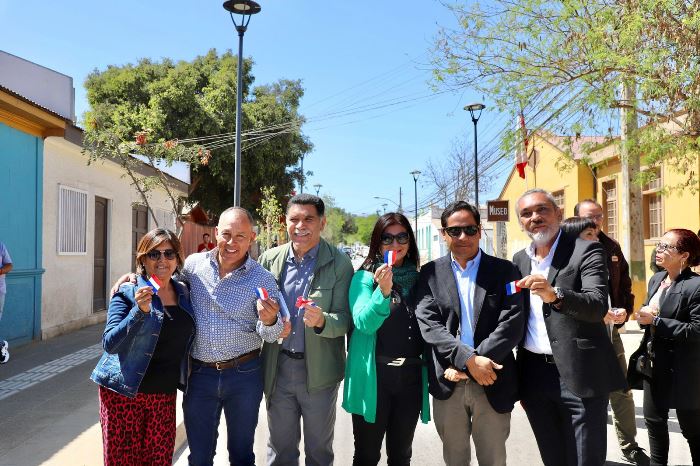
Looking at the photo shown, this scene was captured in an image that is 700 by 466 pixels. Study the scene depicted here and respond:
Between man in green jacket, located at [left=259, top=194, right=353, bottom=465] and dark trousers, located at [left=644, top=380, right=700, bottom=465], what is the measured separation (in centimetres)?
215

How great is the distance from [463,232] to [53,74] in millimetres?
12847

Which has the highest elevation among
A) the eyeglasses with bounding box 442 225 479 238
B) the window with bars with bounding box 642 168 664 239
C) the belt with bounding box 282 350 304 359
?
the window with bars with bounding box 642 168 664 239

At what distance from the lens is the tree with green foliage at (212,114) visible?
22031mm

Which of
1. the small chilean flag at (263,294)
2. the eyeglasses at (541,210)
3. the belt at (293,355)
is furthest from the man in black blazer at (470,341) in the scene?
the small chilean flag at (263,294)

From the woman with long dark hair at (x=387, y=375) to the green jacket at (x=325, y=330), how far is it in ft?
0.26

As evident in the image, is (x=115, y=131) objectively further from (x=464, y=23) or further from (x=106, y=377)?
(x=106, y=377)

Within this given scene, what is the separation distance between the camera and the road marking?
6.75 m

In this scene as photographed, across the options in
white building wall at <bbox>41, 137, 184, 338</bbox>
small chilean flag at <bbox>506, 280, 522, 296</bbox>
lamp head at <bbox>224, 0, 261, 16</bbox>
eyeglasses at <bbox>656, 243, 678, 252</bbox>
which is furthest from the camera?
lamp head at <bbox>224, 0, 261, 16</bbox>

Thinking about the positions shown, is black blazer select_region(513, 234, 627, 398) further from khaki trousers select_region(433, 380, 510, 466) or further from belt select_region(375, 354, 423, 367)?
belt select_region(375, 354, 423, 367)

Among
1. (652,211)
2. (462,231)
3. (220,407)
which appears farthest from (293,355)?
(652,211)

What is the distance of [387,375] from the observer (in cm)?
334

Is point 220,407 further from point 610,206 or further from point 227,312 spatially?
point 610,206

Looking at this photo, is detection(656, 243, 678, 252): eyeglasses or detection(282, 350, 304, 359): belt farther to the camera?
detection(656, 243, 678, 252): eyeglasses

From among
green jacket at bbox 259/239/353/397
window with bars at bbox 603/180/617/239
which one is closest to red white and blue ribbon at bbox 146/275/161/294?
green jacket at bbox 259/239/353/397
